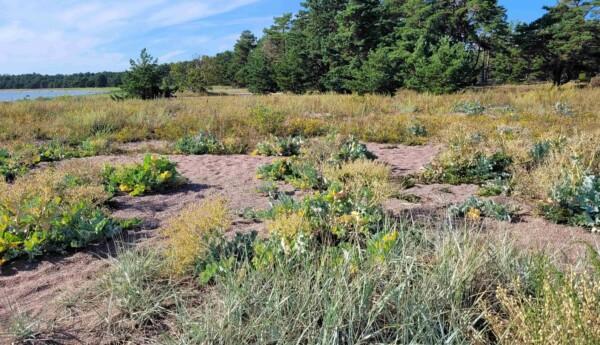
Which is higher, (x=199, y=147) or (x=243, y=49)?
(x=243, y=49)

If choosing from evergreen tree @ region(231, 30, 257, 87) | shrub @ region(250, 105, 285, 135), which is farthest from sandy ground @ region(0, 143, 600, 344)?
evergreen tree @ region(231, 30, 257, 87)

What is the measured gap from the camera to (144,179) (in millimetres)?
4797

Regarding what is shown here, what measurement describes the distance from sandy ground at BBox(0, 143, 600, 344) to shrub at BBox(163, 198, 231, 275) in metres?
0.61

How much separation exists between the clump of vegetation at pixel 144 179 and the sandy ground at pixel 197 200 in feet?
0.45

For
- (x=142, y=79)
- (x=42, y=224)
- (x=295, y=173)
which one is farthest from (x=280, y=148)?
(x=142, y=79)

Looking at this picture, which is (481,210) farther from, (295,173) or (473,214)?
(295,173)

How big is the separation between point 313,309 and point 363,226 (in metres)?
1.07

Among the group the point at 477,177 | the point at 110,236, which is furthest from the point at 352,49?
the point at 110,236

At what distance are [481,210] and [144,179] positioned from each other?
3743 millimetres

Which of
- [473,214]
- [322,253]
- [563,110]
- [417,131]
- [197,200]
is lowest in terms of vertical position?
[197,200]

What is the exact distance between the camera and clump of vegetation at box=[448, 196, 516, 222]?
3723mm

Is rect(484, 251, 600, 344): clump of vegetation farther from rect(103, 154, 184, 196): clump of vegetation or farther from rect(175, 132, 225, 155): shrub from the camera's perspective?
rect(175, 132, 225, 155): shrub

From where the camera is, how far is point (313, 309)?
2047mm

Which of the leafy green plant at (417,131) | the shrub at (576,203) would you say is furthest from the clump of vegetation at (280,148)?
the shrub at (576,203)
